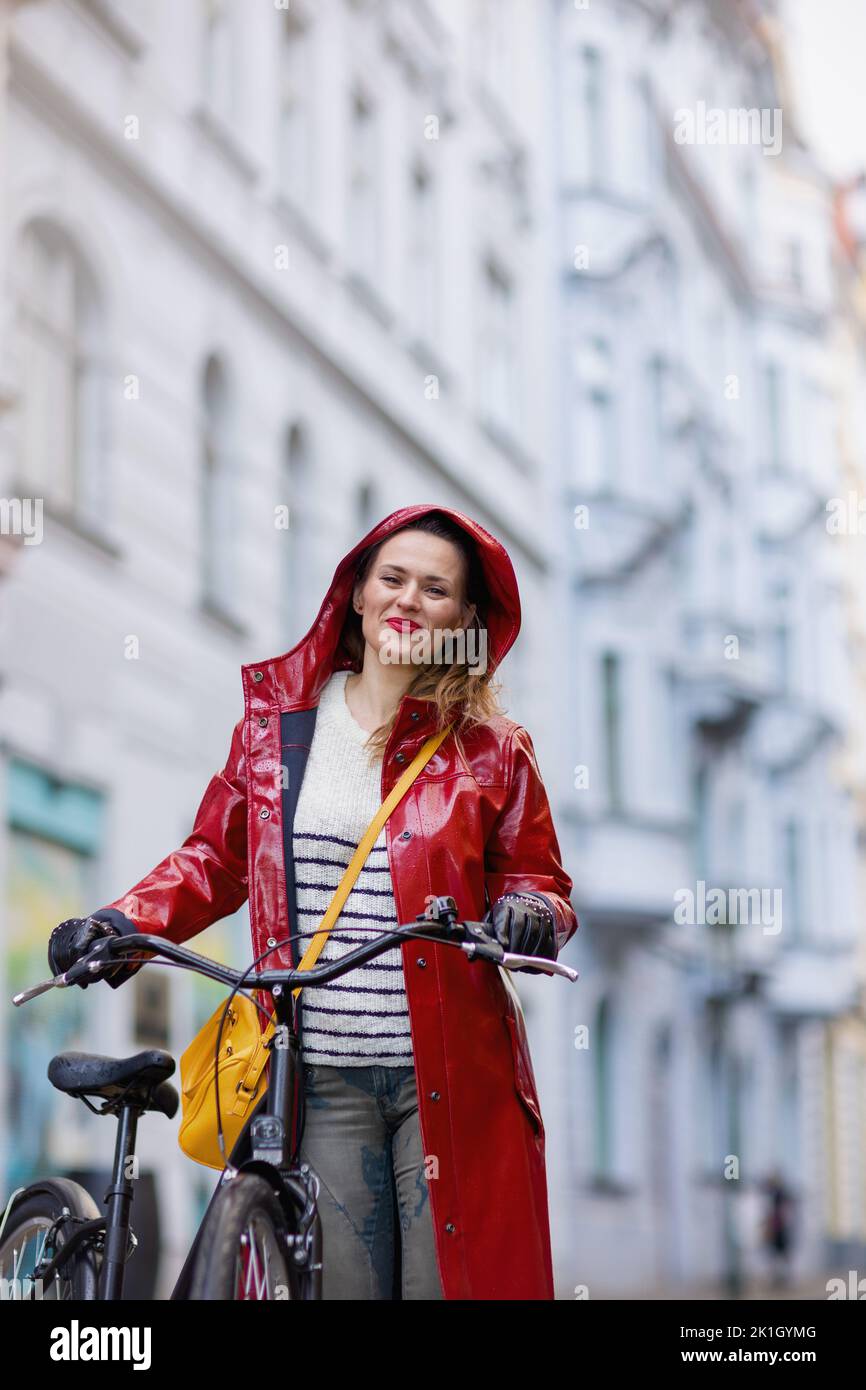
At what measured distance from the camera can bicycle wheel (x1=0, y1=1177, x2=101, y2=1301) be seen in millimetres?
4012

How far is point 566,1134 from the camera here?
21.2 metres

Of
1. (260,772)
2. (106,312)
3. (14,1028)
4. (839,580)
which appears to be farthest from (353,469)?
(839,580)

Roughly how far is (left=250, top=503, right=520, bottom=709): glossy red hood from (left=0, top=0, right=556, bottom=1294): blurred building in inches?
278

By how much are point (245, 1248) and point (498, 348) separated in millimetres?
19216

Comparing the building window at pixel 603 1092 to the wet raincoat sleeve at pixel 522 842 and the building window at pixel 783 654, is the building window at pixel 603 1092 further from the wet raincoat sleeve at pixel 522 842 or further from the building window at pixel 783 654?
the wet raincoat sleeve at pixel 522 842

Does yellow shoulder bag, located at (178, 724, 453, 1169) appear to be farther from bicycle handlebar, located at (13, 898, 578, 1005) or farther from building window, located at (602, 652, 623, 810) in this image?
building window, located at (602, 652, 623, 810)

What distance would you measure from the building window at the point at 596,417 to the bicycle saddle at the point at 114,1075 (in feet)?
66.5

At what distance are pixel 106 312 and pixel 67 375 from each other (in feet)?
2.03

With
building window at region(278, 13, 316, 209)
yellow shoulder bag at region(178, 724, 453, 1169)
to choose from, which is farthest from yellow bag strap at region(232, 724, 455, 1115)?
building window at region(278, 13, 316, 209)

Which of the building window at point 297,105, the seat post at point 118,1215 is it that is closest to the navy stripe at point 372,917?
the seat post at point 118,1215

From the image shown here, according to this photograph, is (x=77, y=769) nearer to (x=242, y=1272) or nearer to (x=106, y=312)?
(x=106, y=312)

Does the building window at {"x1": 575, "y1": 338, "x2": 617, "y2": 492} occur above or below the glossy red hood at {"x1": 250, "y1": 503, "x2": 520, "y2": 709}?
above
